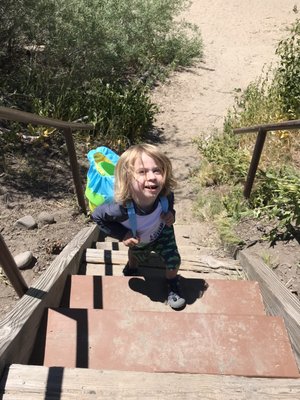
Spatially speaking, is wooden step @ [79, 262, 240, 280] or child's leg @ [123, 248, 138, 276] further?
wooden step @ [79, 262, 240, 280]

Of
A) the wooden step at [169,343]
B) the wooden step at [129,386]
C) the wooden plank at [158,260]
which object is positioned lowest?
the wooden plank at [158,260]

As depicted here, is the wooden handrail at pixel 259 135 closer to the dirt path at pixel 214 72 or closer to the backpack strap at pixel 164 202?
the backpack strap at pixel 164 202

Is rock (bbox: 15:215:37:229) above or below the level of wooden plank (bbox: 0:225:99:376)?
below

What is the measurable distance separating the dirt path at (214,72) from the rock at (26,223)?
2078 mm

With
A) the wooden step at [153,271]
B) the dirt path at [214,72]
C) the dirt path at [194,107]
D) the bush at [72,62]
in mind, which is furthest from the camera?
the dirt path at [214,72]

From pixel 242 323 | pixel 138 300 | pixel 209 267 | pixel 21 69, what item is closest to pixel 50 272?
pixel 138 300

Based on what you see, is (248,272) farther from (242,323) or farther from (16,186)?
(16,186)

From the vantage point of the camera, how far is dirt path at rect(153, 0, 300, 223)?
742 cm

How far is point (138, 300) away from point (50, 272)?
60cm

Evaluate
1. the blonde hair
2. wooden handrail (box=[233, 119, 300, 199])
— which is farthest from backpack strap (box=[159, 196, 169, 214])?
wooden handrail (box=[233, 119, 300, 199])

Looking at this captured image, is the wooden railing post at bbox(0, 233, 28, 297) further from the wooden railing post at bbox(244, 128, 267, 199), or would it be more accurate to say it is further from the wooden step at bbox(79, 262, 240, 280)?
the wooden railing post at bbox(244, 128, 267, 199)

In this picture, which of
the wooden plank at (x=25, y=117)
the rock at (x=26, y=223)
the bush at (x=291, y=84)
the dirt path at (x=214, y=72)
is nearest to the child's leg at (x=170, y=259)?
the wooden plank at (x=25, y=117)

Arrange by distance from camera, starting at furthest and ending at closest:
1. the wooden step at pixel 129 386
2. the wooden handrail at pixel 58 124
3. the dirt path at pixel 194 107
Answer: the dirt path at pixel 194 107
the wooden handrail at pixel 58 124
the wooden step at pixel 129 386

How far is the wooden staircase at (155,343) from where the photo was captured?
159cm
